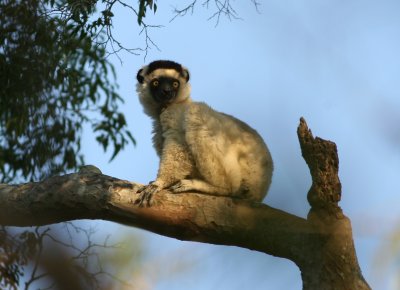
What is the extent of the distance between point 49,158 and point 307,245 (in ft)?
5.13

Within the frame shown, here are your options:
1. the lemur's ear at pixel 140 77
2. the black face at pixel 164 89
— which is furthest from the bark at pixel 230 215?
the lemur's ear at pixel 140 77

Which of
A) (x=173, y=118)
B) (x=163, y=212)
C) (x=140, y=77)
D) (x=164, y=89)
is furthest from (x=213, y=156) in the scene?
(x=140, y=77)

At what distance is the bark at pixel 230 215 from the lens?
3.34m

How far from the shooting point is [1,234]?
4.50ft

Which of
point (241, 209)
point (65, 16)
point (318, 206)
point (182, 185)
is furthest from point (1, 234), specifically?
point (65, 16)

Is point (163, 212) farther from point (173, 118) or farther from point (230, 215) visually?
point (173, 118)

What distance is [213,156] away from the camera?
480 centimetres

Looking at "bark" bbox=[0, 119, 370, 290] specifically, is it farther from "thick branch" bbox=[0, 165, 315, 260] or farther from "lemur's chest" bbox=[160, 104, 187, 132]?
"lemur's chest" bbox=[160, 104, 187, 132]

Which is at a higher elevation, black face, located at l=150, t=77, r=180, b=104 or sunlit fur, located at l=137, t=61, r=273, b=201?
black face, located at l=150, t=77, r=180, b=104

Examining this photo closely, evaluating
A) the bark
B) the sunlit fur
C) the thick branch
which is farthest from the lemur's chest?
the thick branch

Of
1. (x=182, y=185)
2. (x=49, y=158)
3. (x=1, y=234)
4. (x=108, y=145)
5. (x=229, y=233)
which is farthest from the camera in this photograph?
(x=108, y=145)

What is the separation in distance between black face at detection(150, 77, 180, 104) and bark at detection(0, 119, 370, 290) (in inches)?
61.9

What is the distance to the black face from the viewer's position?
5.87 metres

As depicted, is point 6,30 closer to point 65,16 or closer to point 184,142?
point 65,16
